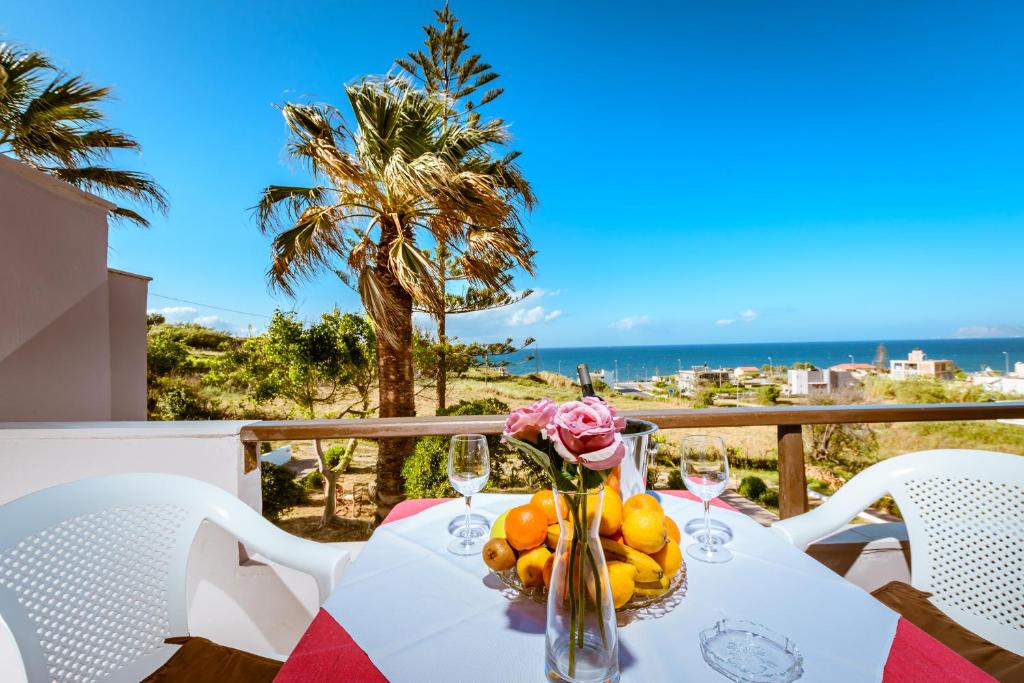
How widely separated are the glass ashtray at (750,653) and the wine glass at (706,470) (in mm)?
239

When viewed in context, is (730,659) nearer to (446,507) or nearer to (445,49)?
(446,507)

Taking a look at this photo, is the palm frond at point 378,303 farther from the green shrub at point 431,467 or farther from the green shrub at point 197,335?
the green shrub at point 197,335

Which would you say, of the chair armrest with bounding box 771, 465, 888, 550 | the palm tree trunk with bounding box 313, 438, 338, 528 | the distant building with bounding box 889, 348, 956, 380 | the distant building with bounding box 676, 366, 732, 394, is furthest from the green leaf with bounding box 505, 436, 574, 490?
the distant building with bounding box 889, 348, 956, 380

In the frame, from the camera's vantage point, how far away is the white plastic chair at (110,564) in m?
0.76

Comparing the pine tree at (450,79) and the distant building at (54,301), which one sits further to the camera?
the pine tree at (450,79)

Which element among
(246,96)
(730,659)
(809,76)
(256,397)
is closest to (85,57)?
(246,96)

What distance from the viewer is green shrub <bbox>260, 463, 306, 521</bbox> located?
13.8 feet

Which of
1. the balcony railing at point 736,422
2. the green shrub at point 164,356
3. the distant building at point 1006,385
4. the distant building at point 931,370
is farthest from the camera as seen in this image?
the distant building at point 931,370

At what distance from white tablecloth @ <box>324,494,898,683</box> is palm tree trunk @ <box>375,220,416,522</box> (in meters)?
3.36

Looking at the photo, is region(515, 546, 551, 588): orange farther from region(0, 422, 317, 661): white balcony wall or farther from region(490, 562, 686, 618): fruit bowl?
region(0, 422, 317, 661): white balcony wall

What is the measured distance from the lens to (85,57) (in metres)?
8.11

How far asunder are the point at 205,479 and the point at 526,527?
4.29ft

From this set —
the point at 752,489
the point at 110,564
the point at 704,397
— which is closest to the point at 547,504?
the point at 110,564

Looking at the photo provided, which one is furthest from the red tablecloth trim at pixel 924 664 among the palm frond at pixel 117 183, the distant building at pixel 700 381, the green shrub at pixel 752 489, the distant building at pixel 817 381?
the distant building at pixel 817 381
